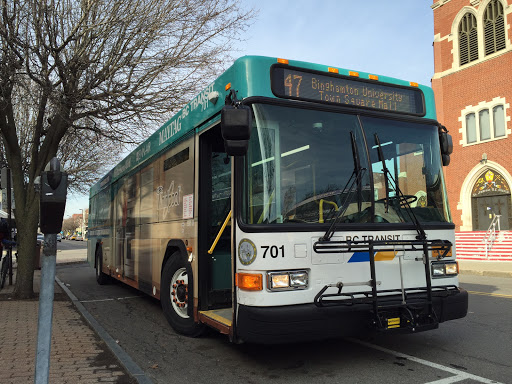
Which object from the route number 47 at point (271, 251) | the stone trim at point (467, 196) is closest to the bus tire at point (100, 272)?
the route number 47 at point (271, 251)

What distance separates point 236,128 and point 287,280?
147cm

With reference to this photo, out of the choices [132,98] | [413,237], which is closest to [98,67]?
[132,98]

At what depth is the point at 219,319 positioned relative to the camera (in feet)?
15.9

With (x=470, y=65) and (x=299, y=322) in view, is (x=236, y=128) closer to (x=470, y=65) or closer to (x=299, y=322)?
(x=299, y=322)

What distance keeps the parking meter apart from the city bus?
151 cm

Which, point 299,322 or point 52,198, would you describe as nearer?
point 52,198

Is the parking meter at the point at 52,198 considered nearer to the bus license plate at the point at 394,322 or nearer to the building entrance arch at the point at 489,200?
the bus license plate at the point at 394,322

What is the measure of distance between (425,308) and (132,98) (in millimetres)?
7517

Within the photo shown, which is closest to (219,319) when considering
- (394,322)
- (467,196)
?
(394,322)

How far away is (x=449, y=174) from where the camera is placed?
26547 mm

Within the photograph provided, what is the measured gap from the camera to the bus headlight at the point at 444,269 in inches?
189

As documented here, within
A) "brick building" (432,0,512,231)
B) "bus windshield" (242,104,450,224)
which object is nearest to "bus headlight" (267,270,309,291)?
"bus windshield" (242,104,450,224)

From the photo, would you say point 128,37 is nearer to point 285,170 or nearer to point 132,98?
point 132,98

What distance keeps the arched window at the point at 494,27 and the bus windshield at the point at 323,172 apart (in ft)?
78.1
